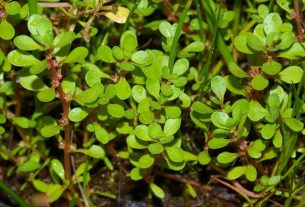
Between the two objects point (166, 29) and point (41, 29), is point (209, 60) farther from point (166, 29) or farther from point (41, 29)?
point (41, 29)

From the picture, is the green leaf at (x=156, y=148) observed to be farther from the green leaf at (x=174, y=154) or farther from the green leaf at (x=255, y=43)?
the green leaf at (x=255, y=43)

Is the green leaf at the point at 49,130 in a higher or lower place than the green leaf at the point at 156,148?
lower

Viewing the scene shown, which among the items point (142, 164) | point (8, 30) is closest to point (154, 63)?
point (142, 164)

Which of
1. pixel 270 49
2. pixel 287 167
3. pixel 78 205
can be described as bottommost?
pixel 78 205

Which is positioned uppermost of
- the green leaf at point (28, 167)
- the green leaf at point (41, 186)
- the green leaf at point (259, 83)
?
the green leaf at point (259, 83)

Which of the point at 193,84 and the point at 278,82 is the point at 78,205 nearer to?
the point at 193,84

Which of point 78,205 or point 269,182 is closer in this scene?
point 269,182

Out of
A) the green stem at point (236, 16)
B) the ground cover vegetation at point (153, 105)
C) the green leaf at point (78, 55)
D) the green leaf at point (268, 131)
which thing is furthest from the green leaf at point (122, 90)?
the green stem at point (236, 16)
